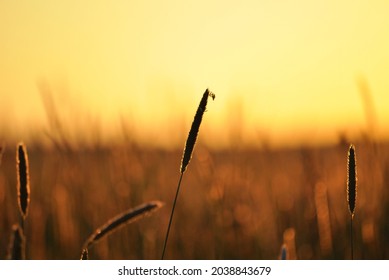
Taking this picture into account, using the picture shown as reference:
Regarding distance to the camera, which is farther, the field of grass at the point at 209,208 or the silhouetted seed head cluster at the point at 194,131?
the field of grass at the point at 209,208

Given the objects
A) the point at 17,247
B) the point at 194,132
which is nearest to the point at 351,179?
the point at 194,132

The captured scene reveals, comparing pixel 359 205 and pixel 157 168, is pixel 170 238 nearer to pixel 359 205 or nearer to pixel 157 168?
pixel 157 168

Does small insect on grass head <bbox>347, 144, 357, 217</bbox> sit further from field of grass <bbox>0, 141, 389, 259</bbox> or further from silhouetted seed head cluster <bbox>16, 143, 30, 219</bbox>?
field of grass <bbox>0, 141, 389, 259</bbox>

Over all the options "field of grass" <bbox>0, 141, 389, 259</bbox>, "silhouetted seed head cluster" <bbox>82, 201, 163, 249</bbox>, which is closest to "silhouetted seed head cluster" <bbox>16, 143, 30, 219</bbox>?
"silhouetted seed head cluster" <bbox>82, 201, 163, 249</bbox>

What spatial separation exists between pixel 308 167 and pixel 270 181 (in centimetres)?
27

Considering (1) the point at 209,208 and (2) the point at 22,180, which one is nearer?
(2) the point at 22,180

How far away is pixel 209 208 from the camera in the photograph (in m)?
2.29

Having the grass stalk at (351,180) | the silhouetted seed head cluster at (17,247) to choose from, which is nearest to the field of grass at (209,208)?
the grass stalk at (351,180)

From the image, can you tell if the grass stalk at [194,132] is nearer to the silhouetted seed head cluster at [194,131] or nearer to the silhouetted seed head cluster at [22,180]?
the silhouetted seed head cluster at [194,131]

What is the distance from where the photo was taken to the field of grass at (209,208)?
1945mm

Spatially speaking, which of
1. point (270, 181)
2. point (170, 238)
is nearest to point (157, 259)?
point (170, 238)

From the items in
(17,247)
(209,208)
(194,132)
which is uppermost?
(194,132)

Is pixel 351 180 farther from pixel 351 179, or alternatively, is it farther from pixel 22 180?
pixel 22 180

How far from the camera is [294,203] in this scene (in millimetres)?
2436
